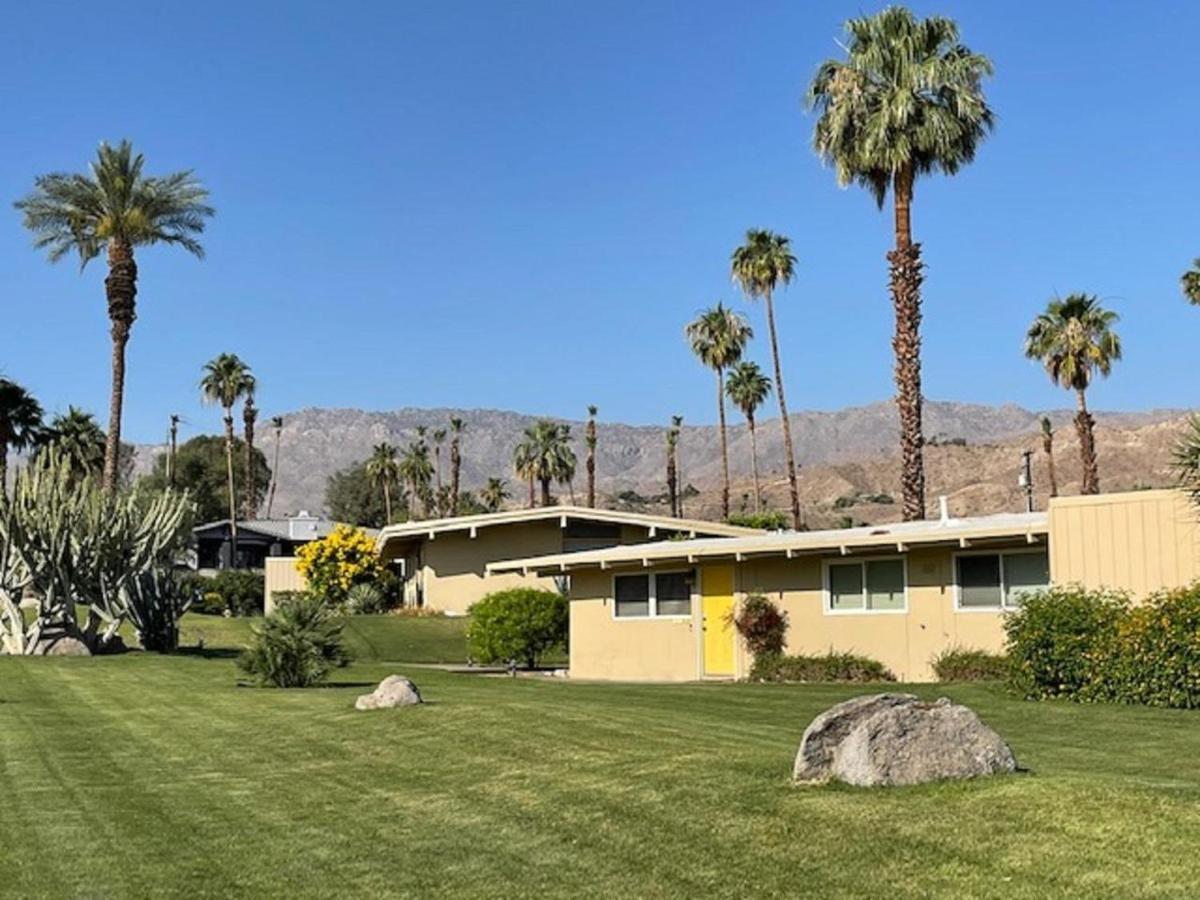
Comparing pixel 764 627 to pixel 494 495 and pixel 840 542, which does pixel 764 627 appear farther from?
pixel 494 495

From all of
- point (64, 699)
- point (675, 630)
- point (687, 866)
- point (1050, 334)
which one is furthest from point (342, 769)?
point (1050, 334)

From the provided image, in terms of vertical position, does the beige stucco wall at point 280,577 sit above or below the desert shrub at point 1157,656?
above

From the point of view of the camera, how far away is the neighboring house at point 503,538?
4193 centimetres

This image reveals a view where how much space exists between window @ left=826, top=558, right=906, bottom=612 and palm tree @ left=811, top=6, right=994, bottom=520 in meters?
5.13

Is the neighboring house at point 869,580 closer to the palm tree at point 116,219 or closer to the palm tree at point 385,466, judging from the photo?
the palm tree at point 116,219

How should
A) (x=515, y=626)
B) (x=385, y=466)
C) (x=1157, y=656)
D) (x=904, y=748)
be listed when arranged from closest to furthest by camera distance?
(x=904, y=748)
(x=1157, y=656)
(x=515, y=626)
(x=385, y=466)

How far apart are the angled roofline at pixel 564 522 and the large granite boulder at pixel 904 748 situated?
94.8 ft

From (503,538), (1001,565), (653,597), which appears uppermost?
(503,538)

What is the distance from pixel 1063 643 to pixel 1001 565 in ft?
16.2

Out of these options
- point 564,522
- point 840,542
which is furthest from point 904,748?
point 564,522

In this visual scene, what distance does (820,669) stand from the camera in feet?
85.7

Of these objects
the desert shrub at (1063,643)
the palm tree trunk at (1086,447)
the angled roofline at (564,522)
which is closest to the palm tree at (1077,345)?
the palm tree trunk at (1086,447)

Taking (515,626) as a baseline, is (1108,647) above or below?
below

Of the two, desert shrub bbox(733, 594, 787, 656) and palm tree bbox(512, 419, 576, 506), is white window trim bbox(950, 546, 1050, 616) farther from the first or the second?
palm tree bbox(512, 419, 576, 506)
